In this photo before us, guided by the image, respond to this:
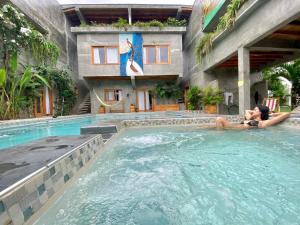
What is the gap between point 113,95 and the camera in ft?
45.1

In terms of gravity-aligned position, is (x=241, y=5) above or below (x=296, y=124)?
above

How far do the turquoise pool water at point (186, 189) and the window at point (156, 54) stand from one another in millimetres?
10330

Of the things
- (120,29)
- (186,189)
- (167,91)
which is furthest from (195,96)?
(186,189)

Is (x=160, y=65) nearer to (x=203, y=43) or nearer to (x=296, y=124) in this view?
(x=203, y=43)

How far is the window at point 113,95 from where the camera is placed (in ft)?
44.8

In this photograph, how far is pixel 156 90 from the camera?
13.3 meters

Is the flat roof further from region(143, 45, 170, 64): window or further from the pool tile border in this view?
the pool tile border

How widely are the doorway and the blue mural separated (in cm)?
192

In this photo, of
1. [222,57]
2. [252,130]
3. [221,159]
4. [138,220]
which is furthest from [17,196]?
[222,57]

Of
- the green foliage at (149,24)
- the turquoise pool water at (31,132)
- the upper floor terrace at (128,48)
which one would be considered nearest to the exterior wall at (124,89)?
the upper floor terrace at (128,48)

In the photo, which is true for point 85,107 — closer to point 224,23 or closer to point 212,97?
point 212,97

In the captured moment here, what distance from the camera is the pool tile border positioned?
3.05 ft

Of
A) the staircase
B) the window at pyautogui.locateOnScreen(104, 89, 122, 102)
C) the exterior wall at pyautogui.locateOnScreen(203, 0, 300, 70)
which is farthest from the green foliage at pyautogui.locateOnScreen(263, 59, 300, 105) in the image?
the staircase

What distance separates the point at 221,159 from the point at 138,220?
1.72m
